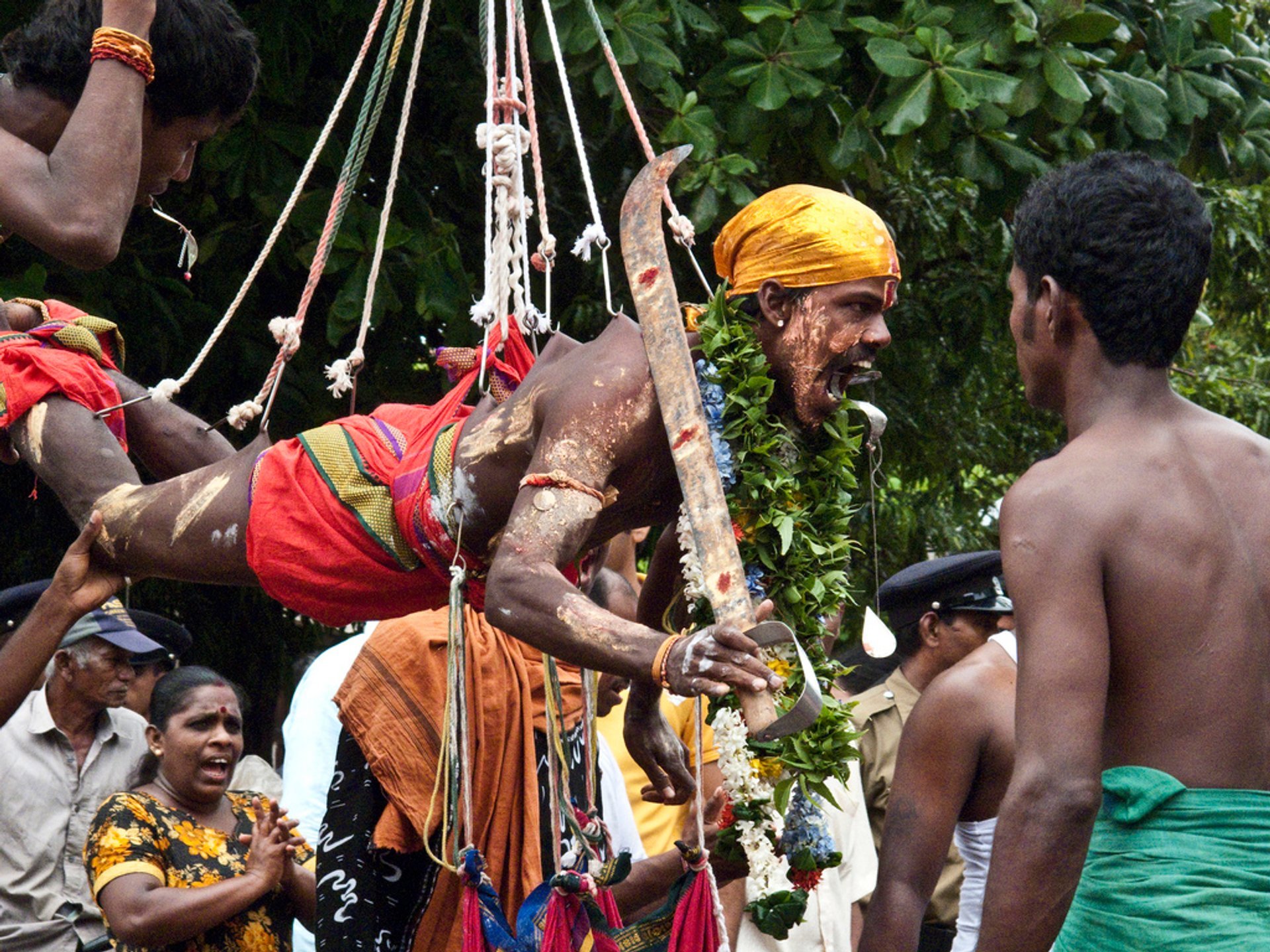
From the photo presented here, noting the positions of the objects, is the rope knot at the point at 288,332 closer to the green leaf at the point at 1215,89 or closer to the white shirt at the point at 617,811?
the white shirt at the point at 617,811

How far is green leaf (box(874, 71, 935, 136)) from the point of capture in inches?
232

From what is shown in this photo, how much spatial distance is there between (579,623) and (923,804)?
1.30 metres

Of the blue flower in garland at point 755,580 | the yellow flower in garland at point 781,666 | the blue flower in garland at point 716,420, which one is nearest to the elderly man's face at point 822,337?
the blue flower in garland at point 716,420

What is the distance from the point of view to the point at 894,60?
5969 mm

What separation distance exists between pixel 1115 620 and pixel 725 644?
676 mm

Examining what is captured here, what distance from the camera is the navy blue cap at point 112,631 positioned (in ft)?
18.5

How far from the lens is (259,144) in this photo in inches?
253

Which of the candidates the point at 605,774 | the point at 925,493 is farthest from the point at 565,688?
the point at 925,493

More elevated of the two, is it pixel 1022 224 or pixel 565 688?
pixel 1022 224

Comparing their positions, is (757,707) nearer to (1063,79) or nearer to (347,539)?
(347,539)

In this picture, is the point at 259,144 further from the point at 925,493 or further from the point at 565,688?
the point at 925,493

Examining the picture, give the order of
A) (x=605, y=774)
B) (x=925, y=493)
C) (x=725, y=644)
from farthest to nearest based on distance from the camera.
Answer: (x=925, y=493) → (x=605, y=774) → (x=725, y=644)

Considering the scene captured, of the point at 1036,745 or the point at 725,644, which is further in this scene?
the point at 725,644

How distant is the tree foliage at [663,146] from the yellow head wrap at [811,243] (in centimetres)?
222
